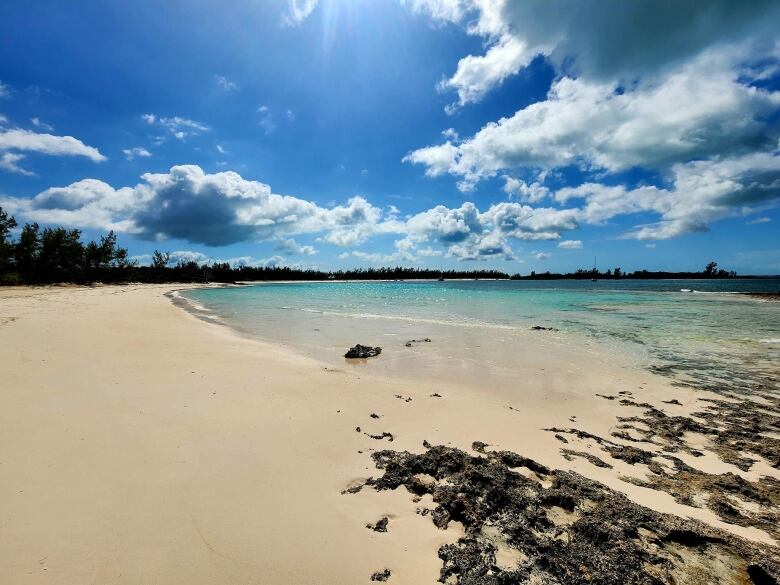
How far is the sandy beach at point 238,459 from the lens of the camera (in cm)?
270

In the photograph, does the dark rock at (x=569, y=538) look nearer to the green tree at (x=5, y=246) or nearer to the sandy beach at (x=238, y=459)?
the sandy beach at (x=238, y=459)

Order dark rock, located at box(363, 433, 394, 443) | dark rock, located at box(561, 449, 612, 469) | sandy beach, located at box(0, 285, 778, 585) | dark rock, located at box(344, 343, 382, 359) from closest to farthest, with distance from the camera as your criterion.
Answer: sandy beach, located at box(0, 285, 778, 585), dark rock, located at box(561, 449, 612, 469), dark rock, located at box(363, 433, 394, 443), dark rock, located at box(344, 343, 382, 359)

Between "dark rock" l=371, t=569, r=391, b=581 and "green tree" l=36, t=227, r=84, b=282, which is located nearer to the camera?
"dark rock" l=371, t=569, r=391, b=581

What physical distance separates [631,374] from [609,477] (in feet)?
21.5

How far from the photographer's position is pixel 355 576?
8.48ft

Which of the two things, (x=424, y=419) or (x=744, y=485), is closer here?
(x=744, y=485)

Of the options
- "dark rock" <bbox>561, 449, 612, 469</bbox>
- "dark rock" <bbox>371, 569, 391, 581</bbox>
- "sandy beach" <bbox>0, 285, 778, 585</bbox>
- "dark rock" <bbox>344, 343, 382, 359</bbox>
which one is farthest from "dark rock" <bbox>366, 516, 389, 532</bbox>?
"dark rock" <bbox>344, 343, 382, 359</bbox>

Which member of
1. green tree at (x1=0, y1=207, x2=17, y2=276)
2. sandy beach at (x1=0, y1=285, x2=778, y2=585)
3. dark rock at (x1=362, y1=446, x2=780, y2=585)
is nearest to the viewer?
dark rock at (x1=362, y1=446, x2=780, y2=585)

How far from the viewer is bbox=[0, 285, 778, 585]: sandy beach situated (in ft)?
8.87

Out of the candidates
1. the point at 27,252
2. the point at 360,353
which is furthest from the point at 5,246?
the point at 360,353

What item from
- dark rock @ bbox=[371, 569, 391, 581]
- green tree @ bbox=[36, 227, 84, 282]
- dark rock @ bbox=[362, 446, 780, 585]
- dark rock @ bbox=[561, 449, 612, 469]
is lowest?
dark rock @ bbox=[561, 449, 612, 469]

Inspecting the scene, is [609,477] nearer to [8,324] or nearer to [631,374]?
[631,374]

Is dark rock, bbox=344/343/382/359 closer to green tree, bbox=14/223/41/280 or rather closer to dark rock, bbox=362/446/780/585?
dark rock, bbox=362/446/780/585

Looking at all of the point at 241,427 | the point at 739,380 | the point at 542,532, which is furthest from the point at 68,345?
the point at 739,380
